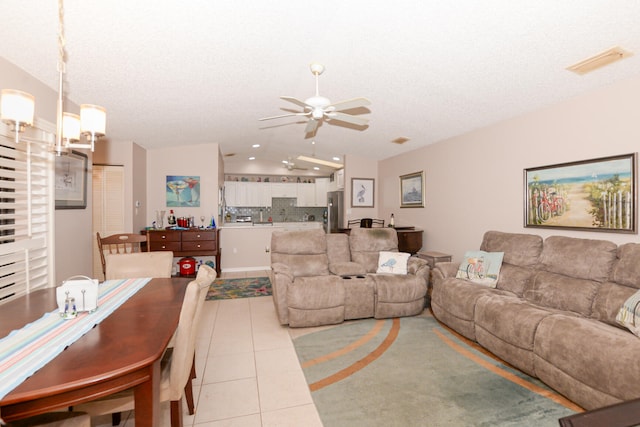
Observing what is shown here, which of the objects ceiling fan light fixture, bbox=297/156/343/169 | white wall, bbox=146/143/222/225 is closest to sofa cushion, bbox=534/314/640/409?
white wall, bbox=146/143/222/225

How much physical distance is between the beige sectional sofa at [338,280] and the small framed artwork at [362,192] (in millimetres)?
2562

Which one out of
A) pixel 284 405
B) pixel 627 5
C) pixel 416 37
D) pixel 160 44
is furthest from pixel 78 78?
pixel 627 5

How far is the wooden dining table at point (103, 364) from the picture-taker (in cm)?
102

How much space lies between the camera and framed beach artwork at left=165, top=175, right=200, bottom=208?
595 centimetres

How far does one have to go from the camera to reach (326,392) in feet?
7.39

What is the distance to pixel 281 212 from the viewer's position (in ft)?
30.4

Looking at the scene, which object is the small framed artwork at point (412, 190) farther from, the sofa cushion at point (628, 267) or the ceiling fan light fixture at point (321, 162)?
the sofa cushion at point (628, 267)

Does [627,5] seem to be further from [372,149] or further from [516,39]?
[372,149]

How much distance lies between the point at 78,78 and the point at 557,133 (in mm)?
4734

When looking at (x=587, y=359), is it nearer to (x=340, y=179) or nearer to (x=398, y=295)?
(x=398, y=295)

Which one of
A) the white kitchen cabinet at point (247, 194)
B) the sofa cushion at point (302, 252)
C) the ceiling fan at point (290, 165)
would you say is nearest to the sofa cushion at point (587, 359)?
the sofa cushion at point (302, 252)

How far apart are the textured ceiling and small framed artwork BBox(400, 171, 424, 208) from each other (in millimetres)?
1626

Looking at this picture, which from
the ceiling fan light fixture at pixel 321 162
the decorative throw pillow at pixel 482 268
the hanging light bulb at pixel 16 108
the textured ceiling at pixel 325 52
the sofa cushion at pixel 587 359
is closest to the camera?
the hanging light bulb at pixel 16 108

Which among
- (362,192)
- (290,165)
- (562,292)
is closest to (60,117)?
(562,292)
